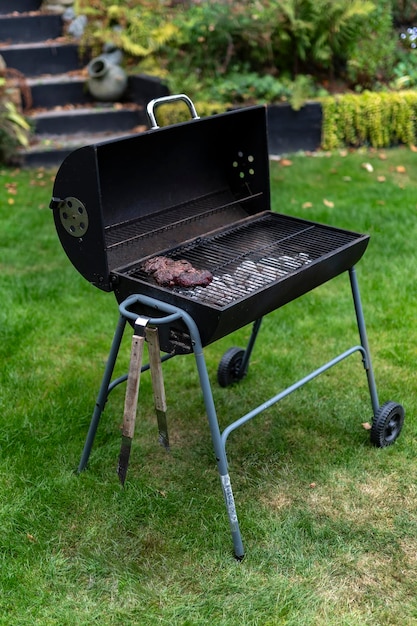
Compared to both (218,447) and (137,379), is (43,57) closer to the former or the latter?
(137,379)

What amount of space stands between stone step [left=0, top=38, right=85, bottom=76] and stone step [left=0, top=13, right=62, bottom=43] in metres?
0.26

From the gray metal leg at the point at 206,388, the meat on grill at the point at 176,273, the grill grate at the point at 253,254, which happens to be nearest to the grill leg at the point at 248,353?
the grill grate at the point at 253,254

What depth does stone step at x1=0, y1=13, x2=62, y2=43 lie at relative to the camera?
982 cm

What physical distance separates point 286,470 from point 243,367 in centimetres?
86

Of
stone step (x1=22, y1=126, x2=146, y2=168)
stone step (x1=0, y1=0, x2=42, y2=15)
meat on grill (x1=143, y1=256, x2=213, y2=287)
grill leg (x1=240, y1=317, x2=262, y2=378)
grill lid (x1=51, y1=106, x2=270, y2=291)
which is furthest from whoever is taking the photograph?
stone step (x1=0, y1=0, x2=42, y2=15)

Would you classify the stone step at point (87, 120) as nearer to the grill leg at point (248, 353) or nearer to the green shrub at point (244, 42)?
the green shrub at point (244, 42)

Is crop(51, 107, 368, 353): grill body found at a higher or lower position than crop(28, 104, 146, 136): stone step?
higher

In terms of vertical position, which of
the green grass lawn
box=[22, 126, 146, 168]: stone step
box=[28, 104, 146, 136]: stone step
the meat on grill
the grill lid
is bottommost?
the green grass lawn

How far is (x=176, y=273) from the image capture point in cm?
315

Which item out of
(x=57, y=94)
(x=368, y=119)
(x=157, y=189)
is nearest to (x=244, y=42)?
(x=368, y=119)

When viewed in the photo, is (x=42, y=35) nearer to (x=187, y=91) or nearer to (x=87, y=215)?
(x=187, y=91)

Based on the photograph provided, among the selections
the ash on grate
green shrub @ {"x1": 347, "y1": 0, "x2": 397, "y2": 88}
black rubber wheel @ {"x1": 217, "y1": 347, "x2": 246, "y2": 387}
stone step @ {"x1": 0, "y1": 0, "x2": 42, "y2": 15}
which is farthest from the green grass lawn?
stone step @ {"x1": 0, "y1": 0, "x2": 42, "y2": 15}

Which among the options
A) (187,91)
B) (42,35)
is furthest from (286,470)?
(42,35)

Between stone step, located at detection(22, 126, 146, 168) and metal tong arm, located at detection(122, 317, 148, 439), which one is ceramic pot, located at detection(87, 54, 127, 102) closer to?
stone step, located at detection(22, 126, 146, 168)
